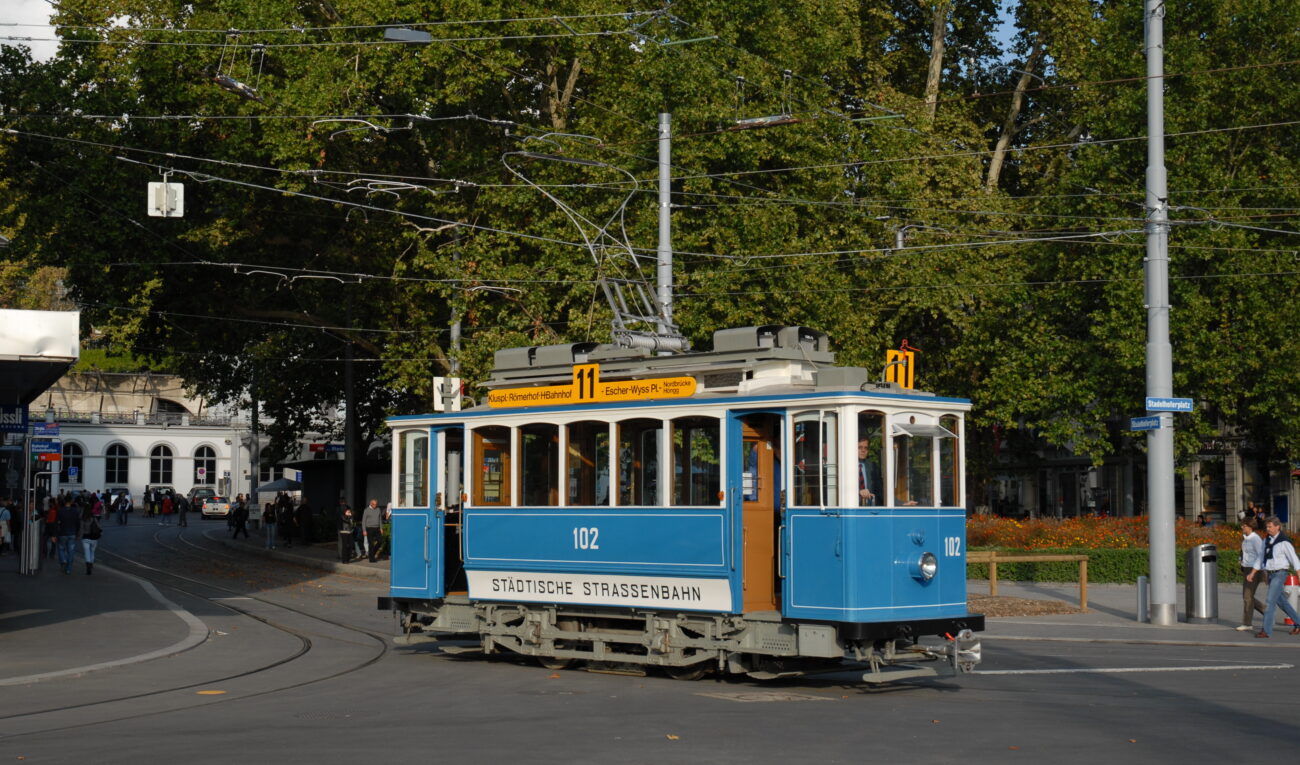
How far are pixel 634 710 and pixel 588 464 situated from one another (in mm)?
4001

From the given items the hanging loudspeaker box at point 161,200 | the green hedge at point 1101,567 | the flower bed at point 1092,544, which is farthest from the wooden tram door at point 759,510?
the green hedge at point 1101,567

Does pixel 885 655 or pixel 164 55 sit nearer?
pixel 885 655

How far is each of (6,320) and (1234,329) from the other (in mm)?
29064

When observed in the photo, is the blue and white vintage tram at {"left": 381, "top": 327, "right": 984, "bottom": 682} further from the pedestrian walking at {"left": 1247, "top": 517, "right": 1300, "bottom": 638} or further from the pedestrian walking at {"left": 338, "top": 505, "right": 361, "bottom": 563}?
the pedestrian walking at {"left": 338, "top": 505, "right": 361, "bottom": 563}

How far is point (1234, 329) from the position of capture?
38250 mm

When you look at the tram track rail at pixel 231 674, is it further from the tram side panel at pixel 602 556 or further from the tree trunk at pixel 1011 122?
the tree trunk at pixel 1011 122

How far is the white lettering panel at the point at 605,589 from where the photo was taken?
15.5 meters

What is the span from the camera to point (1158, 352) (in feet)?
76.3

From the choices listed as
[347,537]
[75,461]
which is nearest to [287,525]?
[347,537]

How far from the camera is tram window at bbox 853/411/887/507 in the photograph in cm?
1471

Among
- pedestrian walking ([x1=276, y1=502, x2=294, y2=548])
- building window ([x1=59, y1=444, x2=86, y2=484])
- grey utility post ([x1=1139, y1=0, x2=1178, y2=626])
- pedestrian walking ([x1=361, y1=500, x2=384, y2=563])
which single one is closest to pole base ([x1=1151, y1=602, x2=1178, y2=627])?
grey utility post ([x1=1139, y1=0, x2=1178, y2=626])

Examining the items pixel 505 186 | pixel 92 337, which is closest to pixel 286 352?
pixel 92 337

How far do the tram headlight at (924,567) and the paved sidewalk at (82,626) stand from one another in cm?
870

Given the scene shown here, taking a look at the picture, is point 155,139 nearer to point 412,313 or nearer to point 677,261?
point 412,313
